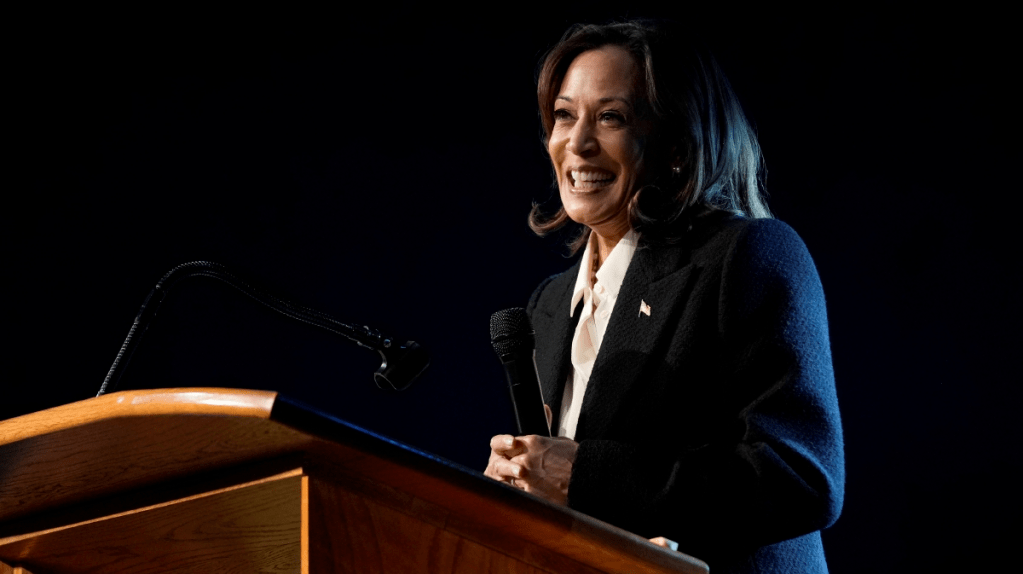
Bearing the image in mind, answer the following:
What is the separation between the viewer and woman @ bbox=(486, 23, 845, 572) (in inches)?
47.8

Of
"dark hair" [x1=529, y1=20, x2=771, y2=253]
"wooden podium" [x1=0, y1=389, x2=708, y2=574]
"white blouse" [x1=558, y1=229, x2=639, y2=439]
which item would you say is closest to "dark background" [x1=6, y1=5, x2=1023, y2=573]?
"dark hair" [x1=529, y1=20, x2=771, y2=253]

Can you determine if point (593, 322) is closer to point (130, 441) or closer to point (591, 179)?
point (591, 179)

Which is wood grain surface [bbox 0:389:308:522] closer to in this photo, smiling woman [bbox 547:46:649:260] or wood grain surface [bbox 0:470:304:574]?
wood grain surface [bbox 0:470:304:574]

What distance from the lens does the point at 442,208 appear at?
9.79ft

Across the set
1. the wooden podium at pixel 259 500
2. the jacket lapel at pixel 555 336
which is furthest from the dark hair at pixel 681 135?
the wooden podium at pixel 259 500

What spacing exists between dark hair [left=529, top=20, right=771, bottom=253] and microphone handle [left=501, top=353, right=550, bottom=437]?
50 cm

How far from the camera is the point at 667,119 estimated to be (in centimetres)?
171

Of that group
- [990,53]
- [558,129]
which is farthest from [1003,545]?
[558,129]

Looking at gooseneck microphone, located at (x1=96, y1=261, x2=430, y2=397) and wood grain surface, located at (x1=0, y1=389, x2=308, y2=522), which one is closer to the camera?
wood grain surface, located at (x1=0, y1=389, x2=308, y2=522)

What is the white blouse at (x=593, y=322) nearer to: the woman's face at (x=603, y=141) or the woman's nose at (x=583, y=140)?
the woman's face at (x=603, y=141)

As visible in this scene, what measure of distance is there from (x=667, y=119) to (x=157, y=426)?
1.32 m

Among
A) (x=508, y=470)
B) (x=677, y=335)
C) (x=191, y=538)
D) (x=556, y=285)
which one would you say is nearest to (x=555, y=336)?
(x=556, y=285)

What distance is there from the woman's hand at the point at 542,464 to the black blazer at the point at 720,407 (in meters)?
0.02

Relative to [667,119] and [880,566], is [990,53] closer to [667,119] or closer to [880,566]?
[667,119]
